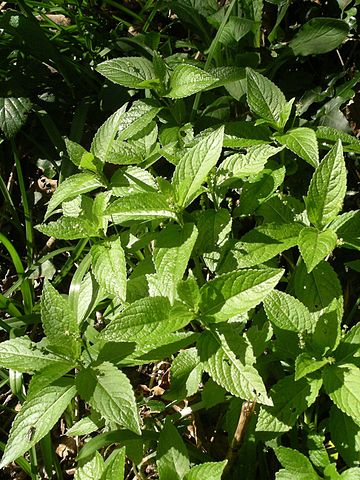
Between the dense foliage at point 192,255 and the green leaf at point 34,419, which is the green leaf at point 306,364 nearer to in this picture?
the dense foliage at point 192,255

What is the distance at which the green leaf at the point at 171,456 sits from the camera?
5.47 feet

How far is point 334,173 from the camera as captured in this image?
1696 mm

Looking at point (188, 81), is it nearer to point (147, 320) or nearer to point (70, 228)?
point (70, 228)

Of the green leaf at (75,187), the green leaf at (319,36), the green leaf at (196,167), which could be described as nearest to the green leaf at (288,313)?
the green leaf at (196,167)

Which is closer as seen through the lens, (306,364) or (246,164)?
(306,364)

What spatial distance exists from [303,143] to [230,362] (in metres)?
0.71


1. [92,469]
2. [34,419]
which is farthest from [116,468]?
[34,419]

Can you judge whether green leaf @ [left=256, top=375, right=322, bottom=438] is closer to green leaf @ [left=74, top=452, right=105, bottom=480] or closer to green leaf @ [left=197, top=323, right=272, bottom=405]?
green leaf @ [left=197, top=323, right=272, bottom=405]

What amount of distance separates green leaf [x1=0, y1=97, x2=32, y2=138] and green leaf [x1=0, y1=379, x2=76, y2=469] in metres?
1.32

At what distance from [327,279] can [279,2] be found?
1.27 metres

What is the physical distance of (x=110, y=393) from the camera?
5.33 feet

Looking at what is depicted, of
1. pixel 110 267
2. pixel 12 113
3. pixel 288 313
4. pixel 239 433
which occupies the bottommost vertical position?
pixel 239 433

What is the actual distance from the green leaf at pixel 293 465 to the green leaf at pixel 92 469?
0.49 meters

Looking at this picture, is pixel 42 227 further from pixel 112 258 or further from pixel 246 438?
pixel 246 438
